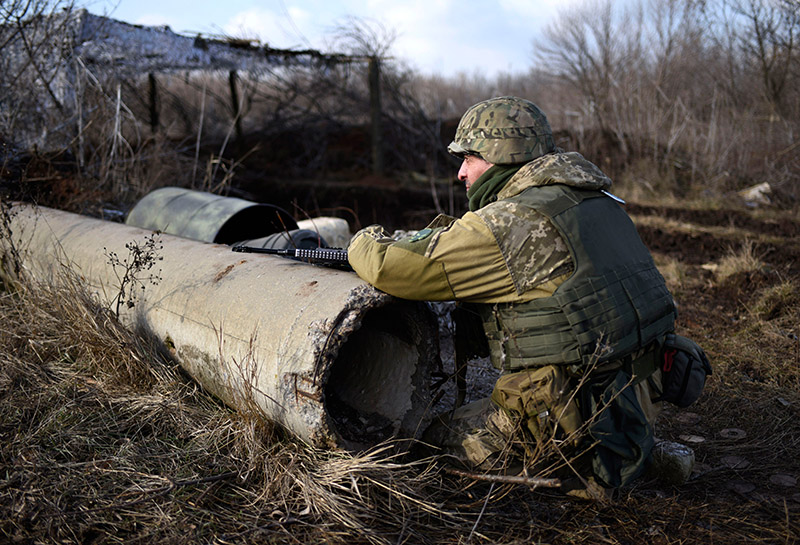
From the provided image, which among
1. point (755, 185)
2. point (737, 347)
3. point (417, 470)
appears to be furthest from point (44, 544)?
point (755, 185)

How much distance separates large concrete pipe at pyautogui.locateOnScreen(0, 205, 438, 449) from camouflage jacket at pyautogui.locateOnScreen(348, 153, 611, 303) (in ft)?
0.56

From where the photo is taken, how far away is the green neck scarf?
2.87 metres

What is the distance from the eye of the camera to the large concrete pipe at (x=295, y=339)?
255 cm

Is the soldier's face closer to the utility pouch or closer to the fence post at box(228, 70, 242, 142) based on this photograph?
the utility pouch

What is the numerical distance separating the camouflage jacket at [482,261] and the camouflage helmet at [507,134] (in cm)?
37

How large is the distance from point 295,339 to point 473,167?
3.85 feet

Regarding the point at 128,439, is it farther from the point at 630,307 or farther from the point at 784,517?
the point at 784,517

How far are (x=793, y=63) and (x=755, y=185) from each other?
3.02 metres

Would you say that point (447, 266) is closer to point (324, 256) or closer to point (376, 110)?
point (324, 256)

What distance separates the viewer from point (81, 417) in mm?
3041

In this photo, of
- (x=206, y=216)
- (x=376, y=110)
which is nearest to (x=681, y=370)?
(x=206, y=216)

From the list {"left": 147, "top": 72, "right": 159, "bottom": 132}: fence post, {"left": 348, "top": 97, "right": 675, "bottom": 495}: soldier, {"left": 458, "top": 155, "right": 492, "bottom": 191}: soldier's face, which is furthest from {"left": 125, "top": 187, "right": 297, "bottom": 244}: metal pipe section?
{"left": 147, "top": 72, "right": 159, "bottom": 132}: fence post

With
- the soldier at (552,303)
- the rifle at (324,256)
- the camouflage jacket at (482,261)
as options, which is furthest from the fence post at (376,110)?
the camouflage jacket at (482,261)

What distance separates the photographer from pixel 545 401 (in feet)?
8.20
